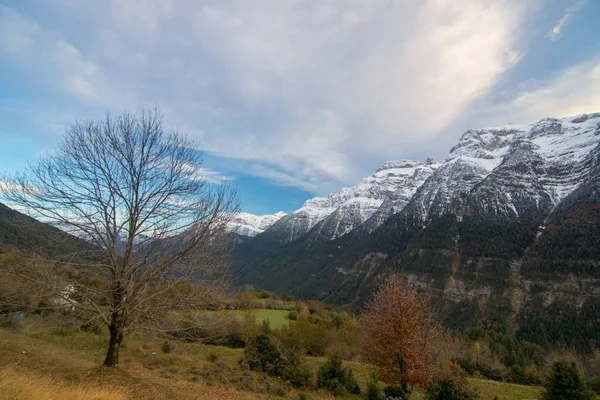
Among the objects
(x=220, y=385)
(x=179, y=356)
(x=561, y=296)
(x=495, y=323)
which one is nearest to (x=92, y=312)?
(x=220, y=385)

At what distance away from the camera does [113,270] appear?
33.6 ft

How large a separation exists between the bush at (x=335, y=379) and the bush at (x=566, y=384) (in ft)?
35.0

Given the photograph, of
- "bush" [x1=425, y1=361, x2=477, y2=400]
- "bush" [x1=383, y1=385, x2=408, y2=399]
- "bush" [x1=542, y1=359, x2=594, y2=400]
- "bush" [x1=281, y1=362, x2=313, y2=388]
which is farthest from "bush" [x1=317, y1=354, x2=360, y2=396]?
"bush" [x1=542, y1=359, x2=594, y2=400]

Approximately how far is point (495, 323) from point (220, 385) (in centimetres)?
13020

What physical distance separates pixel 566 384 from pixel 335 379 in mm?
12516

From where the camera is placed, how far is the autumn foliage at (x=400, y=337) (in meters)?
14.3

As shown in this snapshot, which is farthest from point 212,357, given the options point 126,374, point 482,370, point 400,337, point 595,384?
point 595,384

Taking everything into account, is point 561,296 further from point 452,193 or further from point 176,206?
point 176,206

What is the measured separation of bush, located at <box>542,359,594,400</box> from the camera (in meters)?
14.2

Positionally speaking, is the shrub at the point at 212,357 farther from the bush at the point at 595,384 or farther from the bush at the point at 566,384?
the bush at the point at 595,384

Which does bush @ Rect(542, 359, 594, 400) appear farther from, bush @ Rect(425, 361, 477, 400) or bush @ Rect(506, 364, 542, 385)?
bush @ Rect(506, 364, 542, 385)

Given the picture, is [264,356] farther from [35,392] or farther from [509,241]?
[509,241]

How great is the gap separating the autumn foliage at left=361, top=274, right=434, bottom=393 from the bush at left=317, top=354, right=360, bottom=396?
15.9 feet

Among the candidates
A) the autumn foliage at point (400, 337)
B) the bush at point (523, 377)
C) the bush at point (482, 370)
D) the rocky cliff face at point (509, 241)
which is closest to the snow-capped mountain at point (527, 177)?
the rocky cliff face at point (509, 241)
